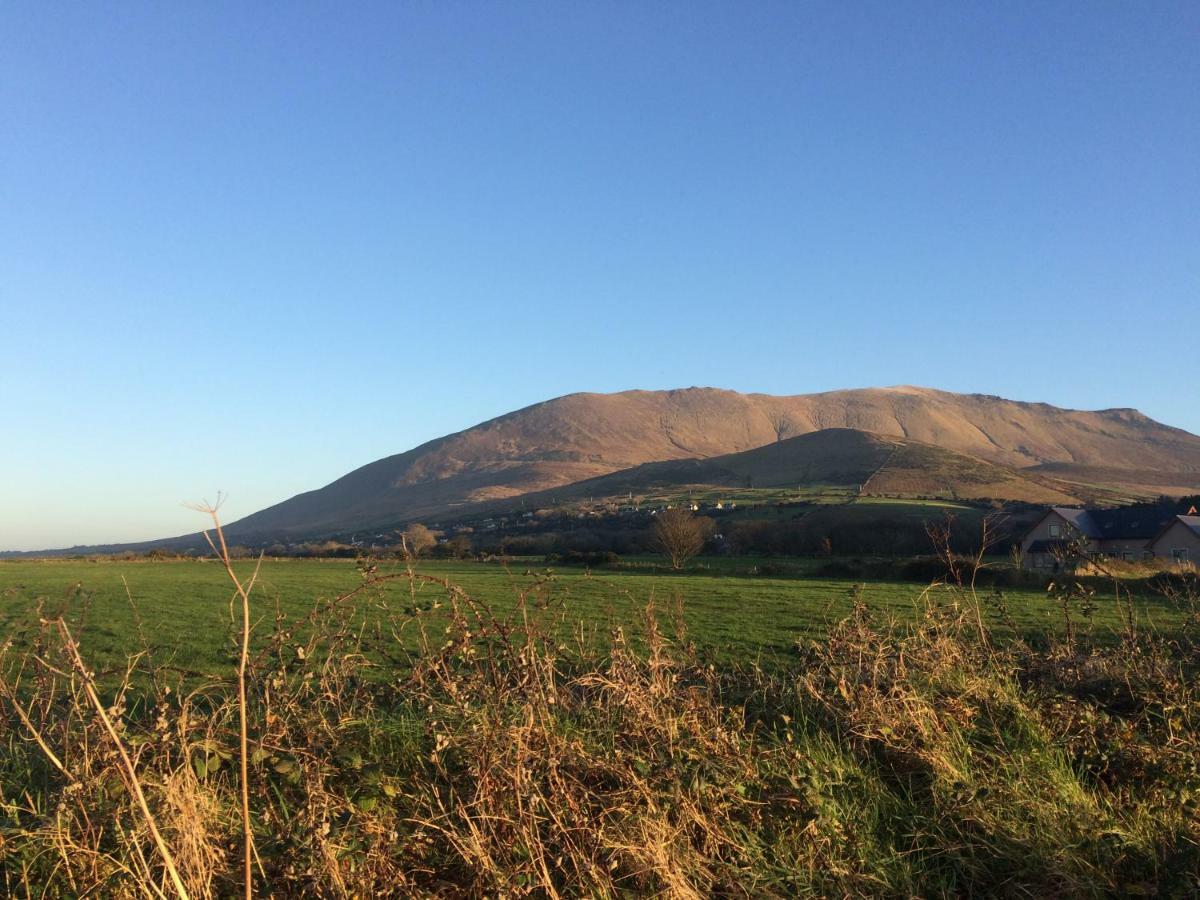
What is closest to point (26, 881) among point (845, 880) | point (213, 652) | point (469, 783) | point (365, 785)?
point (365, 785)

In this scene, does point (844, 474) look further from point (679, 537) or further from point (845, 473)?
point (679, 537)

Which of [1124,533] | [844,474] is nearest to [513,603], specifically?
[1124,533]

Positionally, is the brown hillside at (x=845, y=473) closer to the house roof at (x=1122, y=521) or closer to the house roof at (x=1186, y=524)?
the house roof at (x=1122, y=521)

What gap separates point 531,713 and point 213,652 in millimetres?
15264

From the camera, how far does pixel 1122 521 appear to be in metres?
68.1

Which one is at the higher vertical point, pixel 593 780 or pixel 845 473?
pixel 845 473

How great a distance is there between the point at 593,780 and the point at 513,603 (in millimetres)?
21859

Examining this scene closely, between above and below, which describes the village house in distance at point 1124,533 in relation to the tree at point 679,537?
below

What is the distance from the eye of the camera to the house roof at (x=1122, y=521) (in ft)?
212

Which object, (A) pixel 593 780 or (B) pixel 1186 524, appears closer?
(A) pixel 593 780

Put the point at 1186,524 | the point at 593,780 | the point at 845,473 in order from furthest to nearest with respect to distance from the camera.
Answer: the point at 845,473
the point at 1186,524
the point at 593,780

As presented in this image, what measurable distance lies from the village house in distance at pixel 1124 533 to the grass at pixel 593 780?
55441 millimetres

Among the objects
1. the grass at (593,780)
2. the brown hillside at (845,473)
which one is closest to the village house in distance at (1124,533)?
the brown hillside at (845,473)

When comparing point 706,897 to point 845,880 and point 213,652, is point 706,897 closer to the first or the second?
point 845,880
